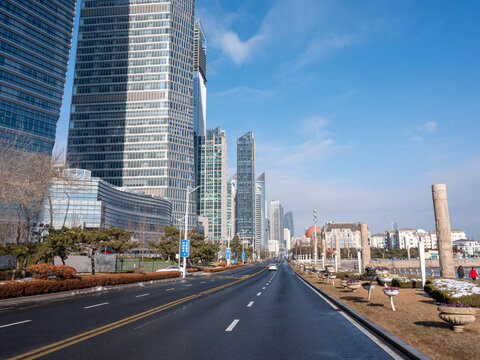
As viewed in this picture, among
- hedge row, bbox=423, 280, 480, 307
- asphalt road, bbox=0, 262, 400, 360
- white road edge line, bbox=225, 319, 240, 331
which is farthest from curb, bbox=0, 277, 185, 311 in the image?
hedge row, bbox=423, 280, 480, 307

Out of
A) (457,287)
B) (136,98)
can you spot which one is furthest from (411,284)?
(136,98)

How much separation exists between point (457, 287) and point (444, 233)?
311 inches

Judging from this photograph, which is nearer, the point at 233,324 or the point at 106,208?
the point at 233,324

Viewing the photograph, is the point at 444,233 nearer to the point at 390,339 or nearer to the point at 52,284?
the point at 390,339

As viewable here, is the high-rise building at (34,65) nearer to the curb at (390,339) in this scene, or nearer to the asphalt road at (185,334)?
the asphalt road at (185,334)

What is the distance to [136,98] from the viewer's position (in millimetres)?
146375

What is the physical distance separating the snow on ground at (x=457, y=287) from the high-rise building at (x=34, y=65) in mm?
115426

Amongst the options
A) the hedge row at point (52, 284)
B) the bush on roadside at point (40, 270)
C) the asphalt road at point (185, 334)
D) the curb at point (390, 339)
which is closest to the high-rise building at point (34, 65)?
the hedge row at point (52, 284)

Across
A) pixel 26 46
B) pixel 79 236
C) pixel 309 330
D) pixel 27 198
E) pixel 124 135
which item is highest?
pixel 26 46

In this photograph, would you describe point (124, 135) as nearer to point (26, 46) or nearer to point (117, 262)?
point (26, 46)

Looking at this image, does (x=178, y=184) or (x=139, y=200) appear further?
(x=178, y=184)

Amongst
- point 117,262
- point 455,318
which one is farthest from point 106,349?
point 117,262

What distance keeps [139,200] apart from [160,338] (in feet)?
395

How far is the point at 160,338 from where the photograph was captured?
31.0 ft
